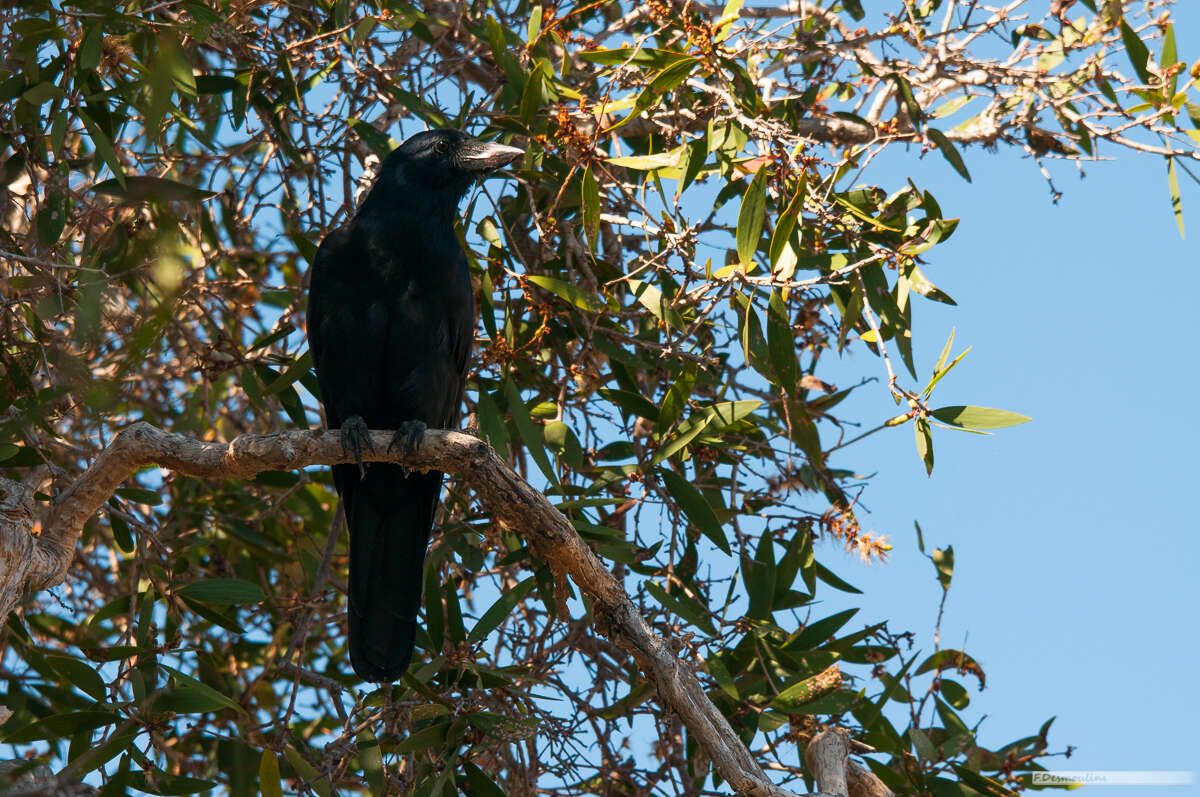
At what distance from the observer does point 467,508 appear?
381cm

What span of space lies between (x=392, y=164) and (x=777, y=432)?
1.65 metres

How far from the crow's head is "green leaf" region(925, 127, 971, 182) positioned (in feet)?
4.61

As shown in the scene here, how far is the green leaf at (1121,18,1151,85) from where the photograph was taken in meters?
3.60

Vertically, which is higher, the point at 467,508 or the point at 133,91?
the point at 133,91

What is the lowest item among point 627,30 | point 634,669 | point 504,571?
point 634,669

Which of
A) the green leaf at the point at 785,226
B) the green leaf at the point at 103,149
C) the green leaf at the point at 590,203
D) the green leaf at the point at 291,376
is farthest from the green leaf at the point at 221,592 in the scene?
the green leaf at the point at 785,226

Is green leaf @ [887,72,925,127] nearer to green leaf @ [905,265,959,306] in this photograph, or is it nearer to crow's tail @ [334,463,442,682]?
green leaf @ [905,265,959,306]

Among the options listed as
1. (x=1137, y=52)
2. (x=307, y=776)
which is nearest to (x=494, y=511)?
(x=307, y=776)

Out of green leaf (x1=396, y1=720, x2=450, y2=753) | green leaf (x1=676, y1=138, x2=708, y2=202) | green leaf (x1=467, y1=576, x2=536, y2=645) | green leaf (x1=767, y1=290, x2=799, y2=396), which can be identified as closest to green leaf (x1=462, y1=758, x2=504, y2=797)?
green leaf (x1=396, y1=720, x2=450, y2=753)

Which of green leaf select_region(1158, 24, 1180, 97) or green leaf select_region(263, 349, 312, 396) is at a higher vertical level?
green leaf select_region(1158, 24, 1180, 97)

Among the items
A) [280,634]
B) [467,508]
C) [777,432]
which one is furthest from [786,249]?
[280,634]

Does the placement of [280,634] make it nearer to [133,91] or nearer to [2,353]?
[2,353]

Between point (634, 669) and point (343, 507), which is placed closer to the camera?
point (634, 669)

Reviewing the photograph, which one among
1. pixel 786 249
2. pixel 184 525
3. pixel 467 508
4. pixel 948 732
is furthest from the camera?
pixel 184 525
